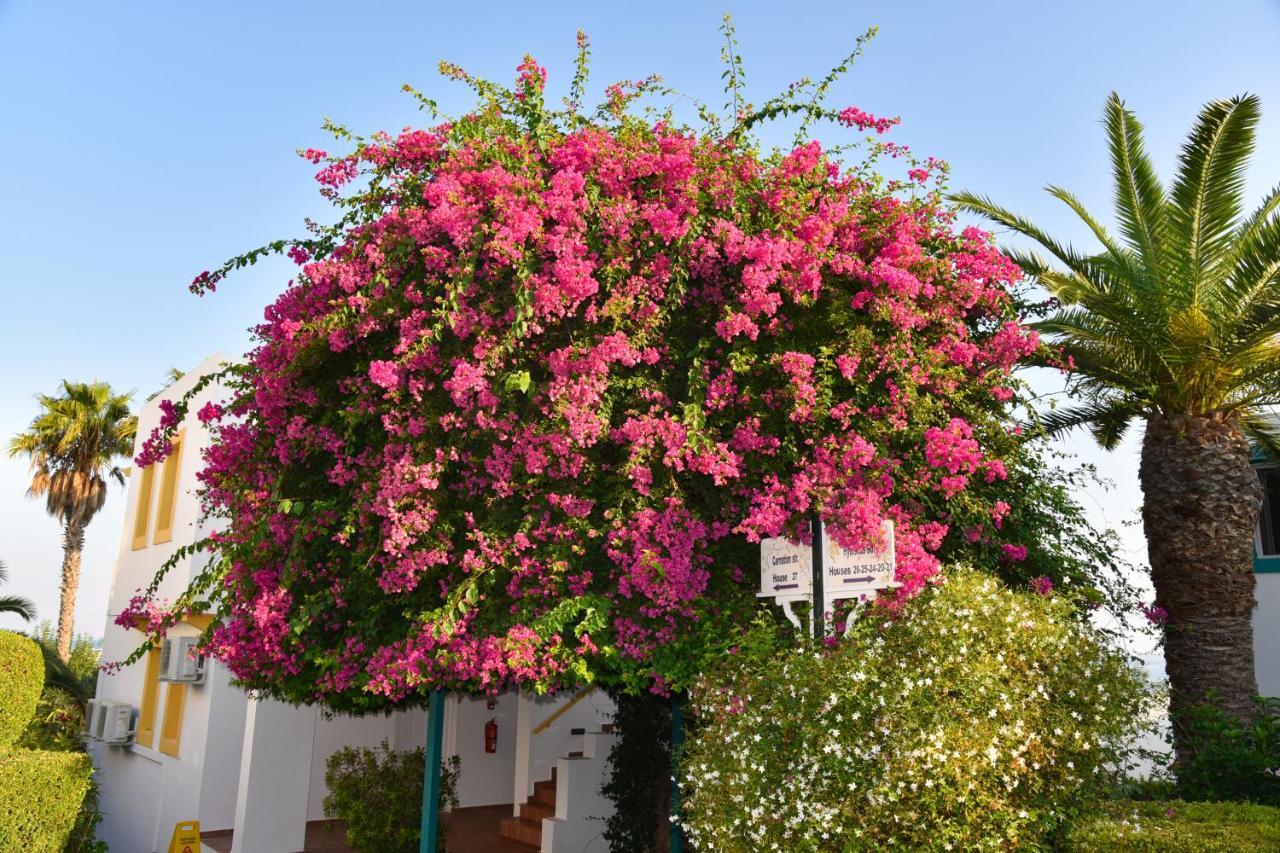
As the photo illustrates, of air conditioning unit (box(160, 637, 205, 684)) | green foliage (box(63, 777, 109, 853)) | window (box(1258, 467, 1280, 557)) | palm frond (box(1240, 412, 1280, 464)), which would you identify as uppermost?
palm frond (box(1240, 412, 1280, 464))

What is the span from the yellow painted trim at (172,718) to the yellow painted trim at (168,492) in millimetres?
2711

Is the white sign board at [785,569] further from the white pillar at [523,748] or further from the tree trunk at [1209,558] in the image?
the white pillar at [523,748]

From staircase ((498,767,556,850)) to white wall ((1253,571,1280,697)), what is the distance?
34.5 feet

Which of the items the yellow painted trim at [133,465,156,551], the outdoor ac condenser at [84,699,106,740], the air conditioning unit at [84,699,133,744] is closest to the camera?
the air conditioning unit at [84,699,133,744]

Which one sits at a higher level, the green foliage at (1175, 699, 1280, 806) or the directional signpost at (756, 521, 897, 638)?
the directional signpost at (756, 521, 897, 638)

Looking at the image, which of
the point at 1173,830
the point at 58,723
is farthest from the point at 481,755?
the point at 1173,830

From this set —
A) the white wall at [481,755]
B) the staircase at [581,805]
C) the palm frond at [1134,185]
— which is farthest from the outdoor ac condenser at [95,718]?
the palm frond at [1134,185]

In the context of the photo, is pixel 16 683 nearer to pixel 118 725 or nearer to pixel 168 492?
pixel 168 492

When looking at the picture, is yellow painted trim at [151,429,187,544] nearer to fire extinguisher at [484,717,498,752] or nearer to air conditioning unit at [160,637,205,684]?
air conditioning unit at [160,637,205,684]

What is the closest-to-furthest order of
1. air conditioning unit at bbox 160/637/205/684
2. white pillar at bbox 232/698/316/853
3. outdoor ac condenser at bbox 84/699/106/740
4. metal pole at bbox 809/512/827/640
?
1. metal pole at bbox 809/512/827/640
2. white pillar at bbox 232/698/316/853
3. air conditioning unit at bbox 160/637/205/684
4. outdoor ac condenser at bbox 84/699/106/740

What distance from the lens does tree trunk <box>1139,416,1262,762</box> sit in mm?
11539

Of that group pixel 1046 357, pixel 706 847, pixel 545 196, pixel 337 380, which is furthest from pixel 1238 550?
pixel 337 380

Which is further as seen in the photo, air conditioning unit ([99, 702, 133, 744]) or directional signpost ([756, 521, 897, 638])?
air conditioning unit ([99, 702, 133, 744])

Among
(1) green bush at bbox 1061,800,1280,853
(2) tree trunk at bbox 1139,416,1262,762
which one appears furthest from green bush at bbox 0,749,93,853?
(2) tree trunk at bbox 1139,416,1262,762
